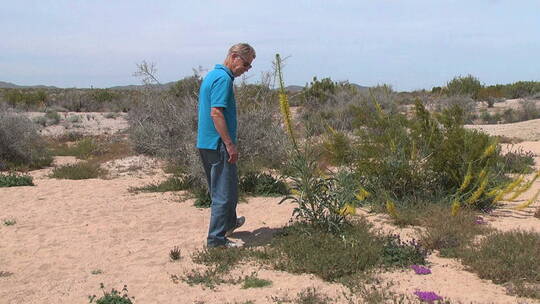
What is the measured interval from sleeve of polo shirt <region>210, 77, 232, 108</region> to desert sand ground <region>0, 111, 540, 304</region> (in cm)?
146

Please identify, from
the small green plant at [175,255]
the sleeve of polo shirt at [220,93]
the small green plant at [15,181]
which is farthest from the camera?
the small green plant at [15,181]

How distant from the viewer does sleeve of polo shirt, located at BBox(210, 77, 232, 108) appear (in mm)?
4602

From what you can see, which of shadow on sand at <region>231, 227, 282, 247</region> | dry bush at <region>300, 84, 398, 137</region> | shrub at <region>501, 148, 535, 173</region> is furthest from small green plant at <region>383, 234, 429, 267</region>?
dry bush at <region>300, 84, 398, 137</region>

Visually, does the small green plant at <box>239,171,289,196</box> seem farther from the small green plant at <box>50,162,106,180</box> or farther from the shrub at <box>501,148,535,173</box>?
the small green plant at <box>50,162,106,180</box>

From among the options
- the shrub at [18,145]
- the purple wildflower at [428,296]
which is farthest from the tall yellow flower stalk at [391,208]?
the shrub at [18,145]

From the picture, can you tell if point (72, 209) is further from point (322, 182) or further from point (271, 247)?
point (322, 182)

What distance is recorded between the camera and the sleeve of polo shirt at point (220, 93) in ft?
15.1

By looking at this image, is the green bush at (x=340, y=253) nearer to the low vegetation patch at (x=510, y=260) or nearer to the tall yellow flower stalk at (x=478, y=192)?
the low vegetation patch at (x=510, y=260)

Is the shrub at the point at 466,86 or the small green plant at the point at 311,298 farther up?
the shrub at the point at 466,86

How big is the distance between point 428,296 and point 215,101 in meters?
2.36

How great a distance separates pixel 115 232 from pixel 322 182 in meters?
2.58

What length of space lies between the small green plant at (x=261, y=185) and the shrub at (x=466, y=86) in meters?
20.8

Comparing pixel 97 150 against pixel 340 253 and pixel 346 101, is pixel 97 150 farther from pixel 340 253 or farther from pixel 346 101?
pixel 340 253

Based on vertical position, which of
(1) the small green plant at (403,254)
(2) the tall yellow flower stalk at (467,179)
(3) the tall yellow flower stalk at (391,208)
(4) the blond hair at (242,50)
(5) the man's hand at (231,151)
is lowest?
(1) the small green plant at (403,254)
